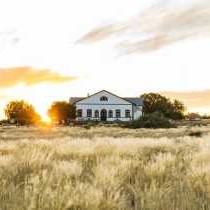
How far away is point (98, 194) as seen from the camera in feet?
19.5

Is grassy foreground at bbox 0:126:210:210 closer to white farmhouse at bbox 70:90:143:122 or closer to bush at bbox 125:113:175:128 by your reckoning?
bush at bbox 125:113:175:128

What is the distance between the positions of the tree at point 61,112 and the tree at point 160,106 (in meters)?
19.1

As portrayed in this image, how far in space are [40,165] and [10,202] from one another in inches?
139

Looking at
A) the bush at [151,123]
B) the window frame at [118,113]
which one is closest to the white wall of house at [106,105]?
the window frame at [118,113]

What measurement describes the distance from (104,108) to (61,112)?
10.7 m

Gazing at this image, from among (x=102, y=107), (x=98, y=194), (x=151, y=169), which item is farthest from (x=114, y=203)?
(x=102, y=107)

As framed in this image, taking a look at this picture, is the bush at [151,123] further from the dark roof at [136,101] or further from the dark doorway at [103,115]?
the dark roof at [136,101]

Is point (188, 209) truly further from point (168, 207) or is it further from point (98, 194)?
point (98, 194)

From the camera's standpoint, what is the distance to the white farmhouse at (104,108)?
300ft

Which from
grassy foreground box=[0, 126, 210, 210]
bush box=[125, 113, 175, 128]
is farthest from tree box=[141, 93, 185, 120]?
grassy foreground box=[0, 126, 210, 210]

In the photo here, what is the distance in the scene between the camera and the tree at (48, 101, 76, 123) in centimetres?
9599

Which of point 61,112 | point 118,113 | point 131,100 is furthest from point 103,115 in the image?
point 61,112

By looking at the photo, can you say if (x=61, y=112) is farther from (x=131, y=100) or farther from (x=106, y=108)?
(x=131, y=100)

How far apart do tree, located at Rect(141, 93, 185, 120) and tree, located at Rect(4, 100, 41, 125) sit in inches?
1100
